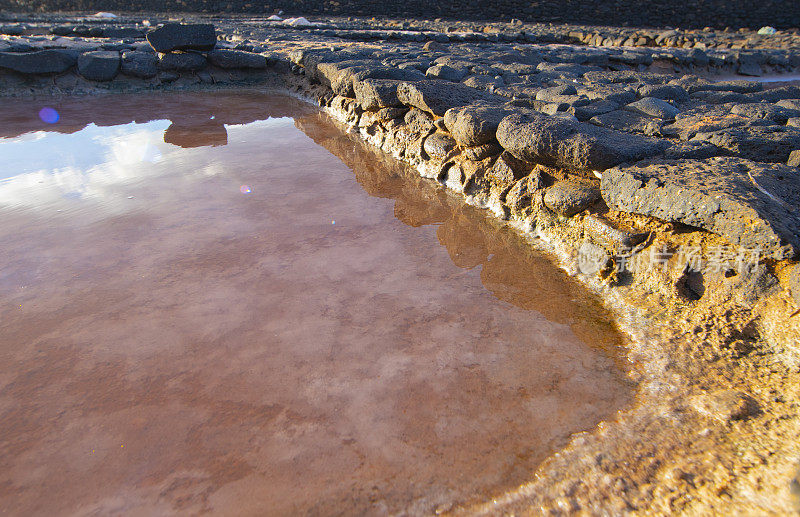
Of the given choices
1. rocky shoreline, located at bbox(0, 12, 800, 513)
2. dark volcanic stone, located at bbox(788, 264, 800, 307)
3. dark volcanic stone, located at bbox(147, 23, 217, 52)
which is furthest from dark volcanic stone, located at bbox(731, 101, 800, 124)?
dark volcanic stone, located at bbox(147, 23, 217, 52)

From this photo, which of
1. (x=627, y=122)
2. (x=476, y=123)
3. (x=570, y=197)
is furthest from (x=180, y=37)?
(x=570, y=197)

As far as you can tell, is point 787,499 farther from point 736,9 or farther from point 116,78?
point 736,9

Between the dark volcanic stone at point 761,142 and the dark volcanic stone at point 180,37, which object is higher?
the dark volcanic stone at point 180,37

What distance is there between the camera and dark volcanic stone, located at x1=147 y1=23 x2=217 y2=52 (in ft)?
22.8

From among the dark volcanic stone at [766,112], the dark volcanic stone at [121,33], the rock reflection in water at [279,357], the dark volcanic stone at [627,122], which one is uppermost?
the dark volcanic stone at [121,33]

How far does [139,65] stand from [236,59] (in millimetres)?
1374

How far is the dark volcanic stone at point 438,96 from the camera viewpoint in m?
3.80

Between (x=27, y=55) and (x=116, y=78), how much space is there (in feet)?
3.48

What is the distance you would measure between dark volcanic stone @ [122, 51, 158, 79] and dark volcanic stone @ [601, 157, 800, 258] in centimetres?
705

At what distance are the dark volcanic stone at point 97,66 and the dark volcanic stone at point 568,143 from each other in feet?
21.3

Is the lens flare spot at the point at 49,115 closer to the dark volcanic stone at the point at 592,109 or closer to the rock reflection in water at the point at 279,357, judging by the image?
the rock reflection in water at the point at 279,357

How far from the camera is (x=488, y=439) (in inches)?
60.7

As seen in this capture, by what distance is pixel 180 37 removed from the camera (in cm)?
703

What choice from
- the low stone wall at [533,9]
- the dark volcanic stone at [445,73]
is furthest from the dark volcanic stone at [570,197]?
the low stone wall at [533,9]
